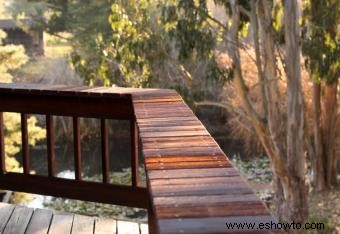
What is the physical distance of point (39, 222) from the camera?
3.22 m

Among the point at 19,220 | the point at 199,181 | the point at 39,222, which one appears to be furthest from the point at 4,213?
the point at 199,181

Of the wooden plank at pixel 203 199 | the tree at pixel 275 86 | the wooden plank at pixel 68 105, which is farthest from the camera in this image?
the tree at pixel 275 86

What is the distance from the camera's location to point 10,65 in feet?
36.5

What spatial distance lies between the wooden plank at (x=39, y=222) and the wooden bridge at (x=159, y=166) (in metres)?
0.12

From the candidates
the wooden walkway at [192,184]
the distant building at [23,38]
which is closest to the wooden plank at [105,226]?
the wooden walkway at [192,184]

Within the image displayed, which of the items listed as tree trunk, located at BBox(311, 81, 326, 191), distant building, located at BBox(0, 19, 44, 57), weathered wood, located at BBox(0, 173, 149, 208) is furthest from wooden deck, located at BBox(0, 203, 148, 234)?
distant building, located at BBox(0, 19, 44, 57)

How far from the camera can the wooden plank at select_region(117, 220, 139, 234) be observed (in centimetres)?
309

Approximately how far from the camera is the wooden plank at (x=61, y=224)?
309 cm

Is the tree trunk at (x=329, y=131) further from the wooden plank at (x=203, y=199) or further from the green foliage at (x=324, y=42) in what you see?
the wooden plank at (x=203, y=199)

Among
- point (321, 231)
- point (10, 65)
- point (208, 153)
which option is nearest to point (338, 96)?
point (321, 231)

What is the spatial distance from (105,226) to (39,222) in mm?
367

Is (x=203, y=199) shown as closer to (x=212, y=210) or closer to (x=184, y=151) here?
(x=212, y=210)

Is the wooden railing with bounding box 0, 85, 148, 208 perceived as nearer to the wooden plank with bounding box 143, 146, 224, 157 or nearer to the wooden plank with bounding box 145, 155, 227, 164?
the wooden plank with bounding box 143, 146, 224, 157

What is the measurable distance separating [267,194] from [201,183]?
A: 11.9m
